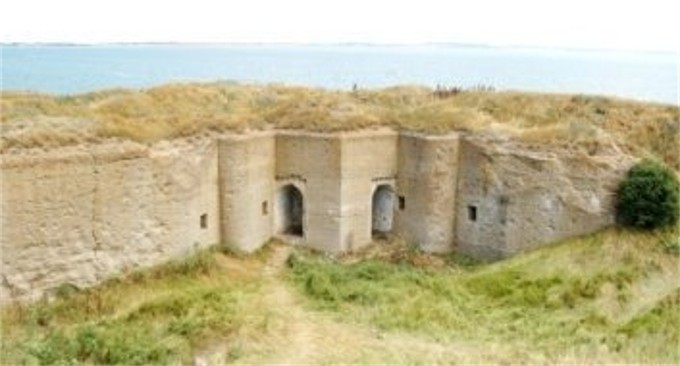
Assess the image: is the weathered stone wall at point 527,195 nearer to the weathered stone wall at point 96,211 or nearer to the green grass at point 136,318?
the green grass at point 136,318

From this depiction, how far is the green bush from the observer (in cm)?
2341

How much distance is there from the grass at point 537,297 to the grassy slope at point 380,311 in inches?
1.7

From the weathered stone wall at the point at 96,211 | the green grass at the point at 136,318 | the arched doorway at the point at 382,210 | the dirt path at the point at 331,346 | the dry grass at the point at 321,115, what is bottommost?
the dirt path at the point at 331,346

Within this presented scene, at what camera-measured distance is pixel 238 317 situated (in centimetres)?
2003

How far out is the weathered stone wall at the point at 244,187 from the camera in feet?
81.8

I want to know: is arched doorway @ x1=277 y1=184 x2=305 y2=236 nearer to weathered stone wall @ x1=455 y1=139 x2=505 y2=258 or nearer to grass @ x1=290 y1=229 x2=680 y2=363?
grass @ x1=290 y1=229 x2=680 y2=363

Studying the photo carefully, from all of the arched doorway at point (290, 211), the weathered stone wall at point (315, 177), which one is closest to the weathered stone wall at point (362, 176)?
the weathered stone wall at point (315, 177)

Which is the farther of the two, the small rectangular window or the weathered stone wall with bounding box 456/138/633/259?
the small rectangular window

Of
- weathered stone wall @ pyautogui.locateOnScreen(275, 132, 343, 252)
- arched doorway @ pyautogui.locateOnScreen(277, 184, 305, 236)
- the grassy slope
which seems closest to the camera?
the grassy slope

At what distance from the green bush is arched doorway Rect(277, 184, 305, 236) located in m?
9.80

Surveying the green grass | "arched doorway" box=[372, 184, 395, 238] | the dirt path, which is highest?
"arched doorway" box=[372, 184, 395, 238]

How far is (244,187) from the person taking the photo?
991 inches

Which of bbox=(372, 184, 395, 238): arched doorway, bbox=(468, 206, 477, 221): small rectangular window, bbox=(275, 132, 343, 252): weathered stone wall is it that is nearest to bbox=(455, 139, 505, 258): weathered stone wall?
bbox=(468, 206, 477, 221): small rectangular window

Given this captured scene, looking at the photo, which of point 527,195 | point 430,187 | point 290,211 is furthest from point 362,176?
point 527,195
